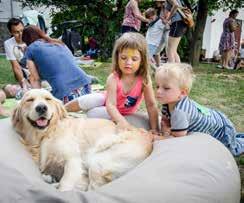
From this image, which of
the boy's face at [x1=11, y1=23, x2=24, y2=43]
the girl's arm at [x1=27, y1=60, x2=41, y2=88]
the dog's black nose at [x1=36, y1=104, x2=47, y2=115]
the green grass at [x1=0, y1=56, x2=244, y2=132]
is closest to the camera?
the dog's black nose at [x1=36, y1=104, x2=47, y2=115]

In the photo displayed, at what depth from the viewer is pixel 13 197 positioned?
7.65ft

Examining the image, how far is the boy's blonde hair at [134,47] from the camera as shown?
3.92 m

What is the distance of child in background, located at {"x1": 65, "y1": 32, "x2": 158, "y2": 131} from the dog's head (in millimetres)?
627

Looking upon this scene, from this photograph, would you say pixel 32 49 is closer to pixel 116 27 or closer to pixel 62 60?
pixel 62 60

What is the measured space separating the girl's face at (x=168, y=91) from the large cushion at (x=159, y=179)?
45cm

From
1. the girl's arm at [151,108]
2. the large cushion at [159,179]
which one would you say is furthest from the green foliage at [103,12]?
the large cushion at [159,179]

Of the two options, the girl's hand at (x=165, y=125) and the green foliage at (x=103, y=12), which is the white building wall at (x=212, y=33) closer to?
the green foliage at (x=103, y=12)

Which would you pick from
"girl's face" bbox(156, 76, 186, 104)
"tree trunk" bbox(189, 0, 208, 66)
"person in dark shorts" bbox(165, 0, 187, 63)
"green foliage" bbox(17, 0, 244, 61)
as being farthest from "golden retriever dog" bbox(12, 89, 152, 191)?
"green foliage" bbox(17, 0, 244, 61)

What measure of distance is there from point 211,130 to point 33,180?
1.88 metres

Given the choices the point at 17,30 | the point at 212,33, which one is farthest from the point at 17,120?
the point at 212,33

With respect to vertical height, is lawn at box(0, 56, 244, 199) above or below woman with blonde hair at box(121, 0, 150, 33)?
below

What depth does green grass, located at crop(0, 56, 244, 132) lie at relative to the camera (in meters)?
6.84

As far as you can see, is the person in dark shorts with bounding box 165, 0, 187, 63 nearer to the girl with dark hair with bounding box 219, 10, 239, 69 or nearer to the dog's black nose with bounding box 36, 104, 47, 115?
the girl with dark hair with bounding box 219, 10, 239, 69

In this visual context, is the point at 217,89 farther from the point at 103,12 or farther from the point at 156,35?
the point at 103,12
